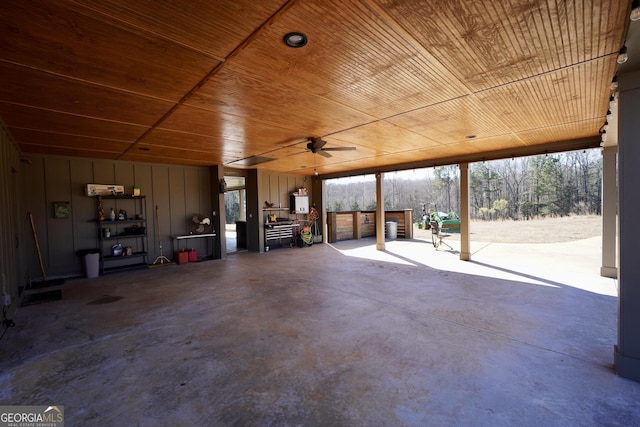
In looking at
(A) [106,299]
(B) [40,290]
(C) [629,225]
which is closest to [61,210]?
(B) [40,290]

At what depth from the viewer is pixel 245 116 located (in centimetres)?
390

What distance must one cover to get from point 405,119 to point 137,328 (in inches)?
179

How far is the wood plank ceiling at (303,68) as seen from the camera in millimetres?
1842

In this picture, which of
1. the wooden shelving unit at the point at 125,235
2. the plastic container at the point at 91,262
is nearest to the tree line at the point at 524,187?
the wooden shelving unit at the point at 125,235

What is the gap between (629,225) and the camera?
239 cm

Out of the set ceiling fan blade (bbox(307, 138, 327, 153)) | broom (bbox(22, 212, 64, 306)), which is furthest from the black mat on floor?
ceiling fan blade (bbox(307, 138, 327, 153))

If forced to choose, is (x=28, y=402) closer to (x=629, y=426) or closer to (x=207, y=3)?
(x=207, y=3)

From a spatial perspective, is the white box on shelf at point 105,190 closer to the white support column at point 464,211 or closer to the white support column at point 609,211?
the white support column at point 464,211

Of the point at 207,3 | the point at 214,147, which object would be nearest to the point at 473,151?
the point at 214,147

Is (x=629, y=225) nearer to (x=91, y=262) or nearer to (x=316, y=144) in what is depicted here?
(x=316, y=144)

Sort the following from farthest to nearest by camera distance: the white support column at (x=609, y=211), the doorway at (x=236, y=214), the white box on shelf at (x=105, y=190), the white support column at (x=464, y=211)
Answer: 1. the doorway at (x=236, y=214)
2. the white support column at (x=464, y=211)
3. the white box on shelf at (x=105, y=190)
4. the white support column at (x=609, y=211)

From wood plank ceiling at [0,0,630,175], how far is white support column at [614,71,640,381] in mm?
457

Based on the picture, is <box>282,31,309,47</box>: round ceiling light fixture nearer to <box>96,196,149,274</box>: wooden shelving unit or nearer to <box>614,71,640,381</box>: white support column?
<box>614,71,640,381</box>: white support column

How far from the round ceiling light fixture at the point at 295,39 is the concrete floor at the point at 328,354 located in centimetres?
270
